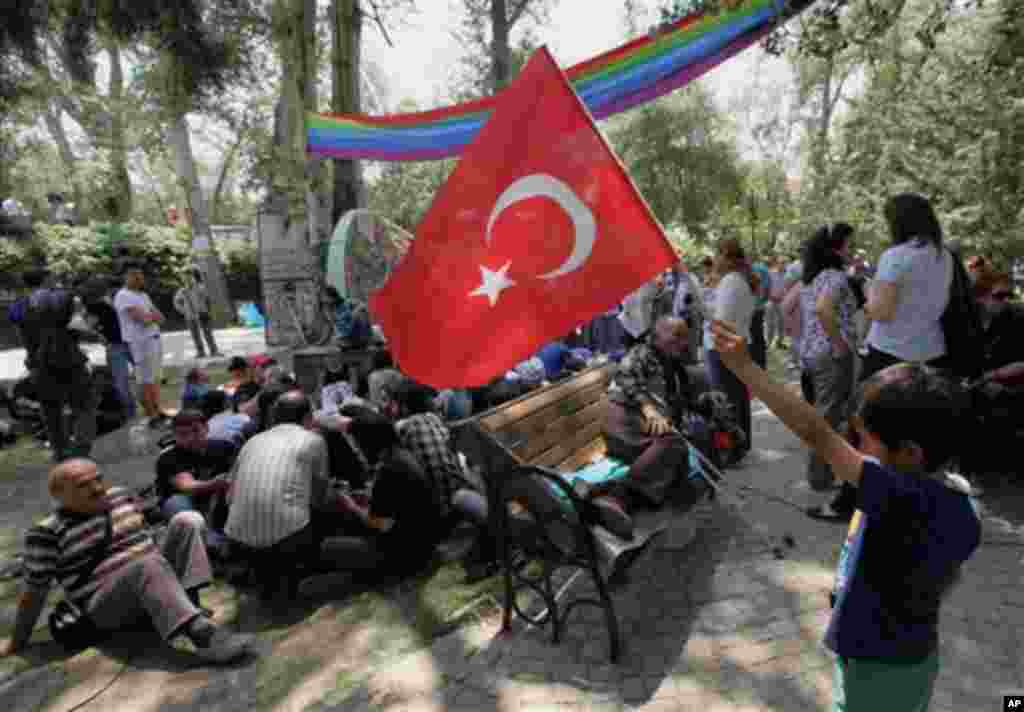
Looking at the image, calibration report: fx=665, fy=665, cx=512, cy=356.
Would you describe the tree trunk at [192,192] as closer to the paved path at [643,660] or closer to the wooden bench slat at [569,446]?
the wooden bench slat at [569,446]

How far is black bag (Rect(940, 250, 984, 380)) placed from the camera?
3.53 metres

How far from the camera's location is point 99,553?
336 cm

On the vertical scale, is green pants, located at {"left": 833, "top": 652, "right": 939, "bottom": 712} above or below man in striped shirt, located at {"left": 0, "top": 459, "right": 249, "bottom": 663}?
above

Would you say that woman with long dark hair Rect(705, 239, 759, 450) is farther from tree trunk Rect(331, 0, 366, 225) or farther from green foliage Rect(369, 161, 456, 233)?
green foliage Rect(369, 161, 456, 233)

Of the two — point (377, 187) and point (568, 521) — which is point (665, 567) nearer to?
point (568, 521)

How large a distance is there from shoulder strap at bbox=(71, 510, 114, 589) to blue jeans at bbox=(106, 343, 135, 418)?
542cm

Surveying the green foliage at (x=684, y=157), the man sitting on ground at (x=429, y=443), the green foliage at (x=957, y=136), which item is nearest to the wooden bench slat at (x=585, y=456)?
the man sitting on ground at (x=429, y=443)

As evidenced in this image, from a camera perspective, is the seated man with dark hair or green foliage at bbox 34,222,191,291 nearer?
the seated man with dark hair

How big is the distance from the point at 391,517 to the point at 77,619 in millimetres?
1641

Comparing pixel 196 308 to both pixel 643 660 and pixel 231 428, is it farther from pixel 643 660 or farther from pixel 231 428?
pixel 643 660

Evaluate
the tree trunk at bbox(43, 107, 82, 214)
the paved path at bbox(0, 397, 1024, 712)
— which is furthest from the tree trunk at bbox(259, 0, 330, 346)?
the tree trunk at bbox(43, 107, 82, 214)

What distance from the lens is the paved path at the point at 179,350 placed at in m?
14.1

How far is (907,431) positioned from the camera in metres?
1.43

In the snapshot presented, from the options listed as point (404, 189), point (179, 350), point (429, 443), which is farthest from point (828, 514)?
point (404, 189)
